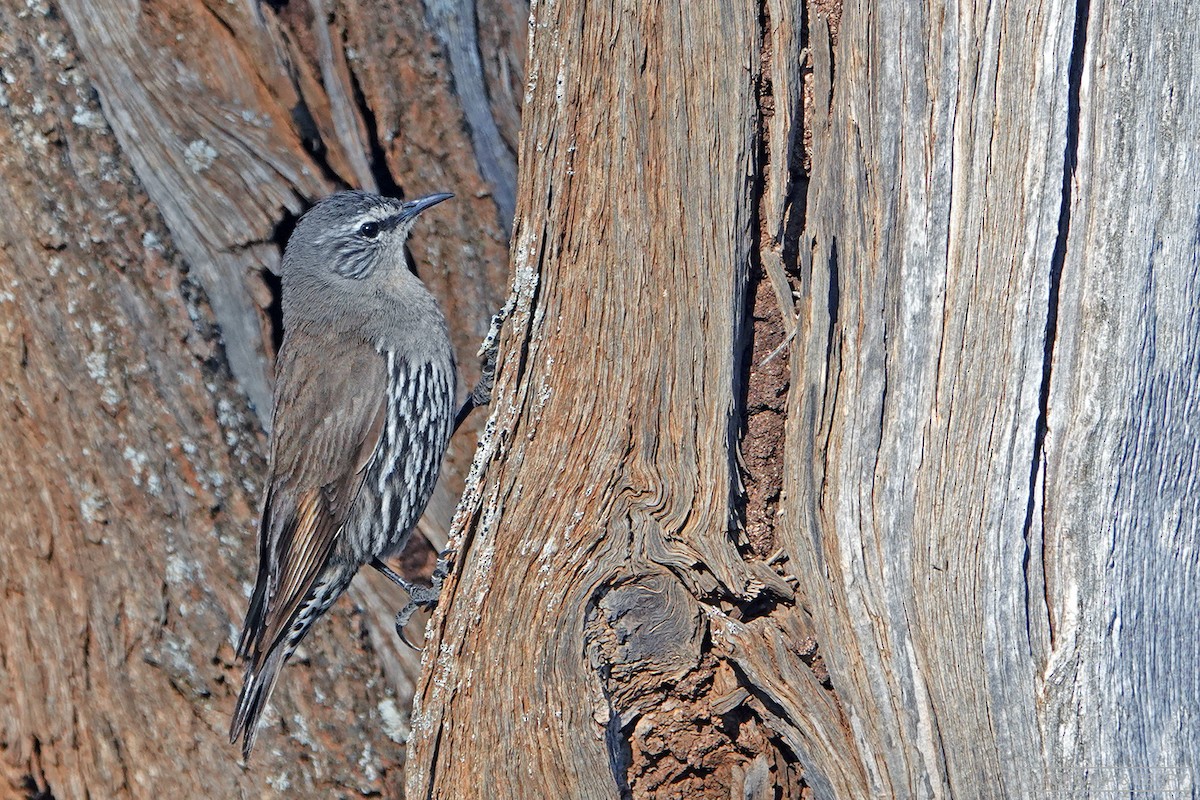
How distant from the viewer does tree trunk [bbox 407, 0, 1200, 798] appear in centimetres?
204

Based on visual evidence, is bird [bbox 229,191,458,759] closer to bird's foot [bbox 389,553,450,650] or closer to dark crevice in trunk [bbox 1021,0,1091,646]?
bird's foot [bbox 389,553,450,650]

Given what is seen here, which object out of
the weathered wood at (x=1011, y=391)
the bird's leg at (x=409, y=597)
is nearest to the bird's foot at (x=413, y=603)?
the bird's leg at (x=409, y=597)

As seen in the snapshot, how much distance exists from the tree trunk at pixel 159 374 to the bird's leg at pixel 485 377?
2.65 feet

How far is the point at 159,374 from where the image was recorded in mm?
3850

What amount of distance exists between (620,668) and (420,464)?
2083mm

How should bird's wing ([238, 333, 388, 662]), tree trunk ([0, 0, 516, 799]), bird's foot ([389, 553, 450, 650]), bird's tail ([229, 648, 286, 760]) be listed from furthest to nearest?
bird's foot ([389, 553, 450, 650]) < bird's wing ([238, 333, 388, 662]) < tree trunk ([0, 0, 516, 799]) < bird's tail ([229, 648, 286, 760])

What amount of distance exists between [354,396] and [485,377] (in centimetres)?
58

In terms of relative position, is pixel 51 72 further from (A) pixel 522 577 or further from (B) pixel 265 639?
(A) pixel 522 577

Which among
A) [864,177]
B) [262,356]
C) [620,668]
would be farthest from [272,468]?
[864,177]

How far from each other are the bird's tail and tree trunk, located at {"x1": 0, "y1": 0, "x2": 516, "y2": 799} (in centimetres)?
25

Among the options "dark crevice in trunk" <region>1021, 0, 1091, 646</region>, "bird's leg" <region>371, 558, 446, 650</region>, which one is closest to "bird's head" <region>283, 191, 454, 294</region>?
"bird's leg" <region>371, 558, 446, 650</region>

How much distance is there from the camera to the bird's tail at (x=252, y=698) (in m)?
3.67

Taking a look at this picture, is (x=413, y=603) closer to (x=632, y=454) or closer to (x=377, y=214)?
(x=377, y=214)

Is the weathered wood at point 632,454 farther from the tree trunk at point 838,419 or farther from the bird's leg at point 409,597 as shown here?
the bird's leg at point 409,597
